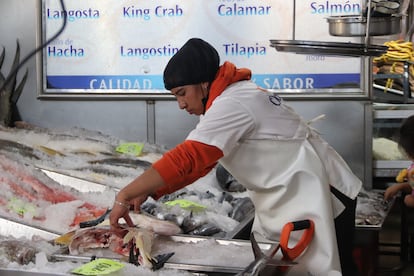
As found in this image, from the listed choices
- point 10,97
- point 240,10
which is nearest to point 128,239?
point 240,10

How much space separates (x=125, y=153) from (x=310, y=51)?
1.81 m

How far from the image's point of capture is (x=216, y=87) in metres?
2.55

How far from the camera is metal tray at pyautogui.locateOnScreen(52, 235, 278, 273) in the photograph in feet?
7.17

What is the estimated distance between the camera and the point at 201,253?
93.0 inches

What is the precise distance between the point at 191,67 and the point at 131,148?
7.69ft

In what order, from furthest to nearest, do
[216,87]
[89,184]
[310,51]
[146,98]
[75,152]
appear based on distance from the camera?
[146,98] → [75,152] → [89,184] → [310,51] → [216,87]

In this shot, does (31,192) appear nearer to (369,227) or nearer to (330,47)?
(330,47)

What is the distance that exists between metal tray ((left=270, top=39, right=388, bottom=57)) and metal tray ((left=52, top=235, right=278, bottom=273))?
1.22 metres

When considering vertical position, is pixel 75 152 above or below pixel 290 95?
below

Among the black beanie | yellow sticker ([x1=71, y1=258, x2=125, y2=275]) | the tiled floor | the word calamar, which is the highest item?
the word calamar

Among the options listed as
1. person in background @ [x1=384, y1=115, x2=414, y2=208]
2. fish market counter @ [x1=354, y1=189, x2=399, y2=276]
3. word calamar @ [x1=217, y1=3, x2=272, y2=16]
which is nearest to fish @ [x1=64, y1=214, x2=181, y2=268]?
fish market counter @ [x1=354, y1=189, x2=399, y2=276]

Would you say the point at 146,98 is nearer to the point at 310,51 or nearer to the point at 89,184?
the point at 89,184

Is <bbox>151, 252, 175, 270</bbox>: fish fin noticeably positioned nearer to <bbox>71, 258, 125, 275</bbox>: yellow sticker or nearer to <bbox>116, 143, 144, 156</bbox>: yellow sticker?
<bbox>71, 258, 125, 275</bbox>: yellow sticker

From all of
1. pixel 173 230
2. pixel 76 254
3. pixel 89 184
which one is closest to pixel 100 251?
pixel 76 254
